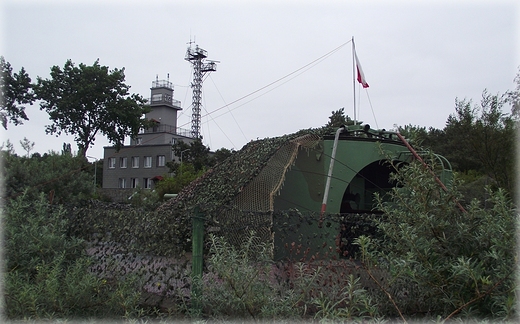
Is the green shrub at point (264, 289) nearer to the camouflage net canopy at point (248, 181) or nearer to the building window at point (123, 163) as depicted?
the camouflage net canopy at point (248, 181)

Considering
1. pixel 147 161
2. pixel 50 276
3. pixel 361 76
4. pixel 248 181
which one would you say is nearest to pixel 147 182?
pixel 147 161

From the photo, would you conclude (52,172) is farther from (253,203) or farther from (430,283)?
(430,283)

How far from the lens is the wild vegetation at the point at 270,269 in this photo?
3.34 meters

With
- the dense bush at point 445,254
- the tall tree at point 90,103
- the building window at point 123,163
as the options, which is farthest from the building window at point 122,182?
the dense bush at point 445,254

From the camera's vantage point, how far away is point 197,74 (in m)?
56.1

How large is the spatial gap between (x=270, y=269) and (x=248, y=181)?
3160 millimetres

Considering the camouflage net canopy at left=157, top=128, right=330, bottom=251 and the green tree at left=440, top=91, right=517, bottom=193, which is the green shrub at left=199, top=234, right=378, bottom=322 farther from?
the green tree at left=440, top=91, right=517, bottom=193

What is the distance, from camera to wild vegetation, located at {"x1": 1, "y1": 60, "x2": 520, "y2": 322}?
334 cm

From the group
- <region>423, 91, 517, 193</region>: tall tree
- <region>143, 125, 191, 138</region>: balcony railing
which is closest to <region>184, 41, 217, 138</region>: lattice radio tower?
<region>143, 125, 191, 138</region>: balcony railing

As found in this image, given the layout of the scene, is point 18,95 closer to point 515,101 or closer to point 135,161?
point 135,161

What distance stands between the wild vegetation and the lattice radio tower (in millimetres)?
50593

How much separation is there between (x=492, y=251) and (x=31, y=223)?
4.39m

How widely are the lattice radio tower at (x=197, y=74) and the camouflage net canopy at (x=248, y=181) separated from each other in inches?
1851

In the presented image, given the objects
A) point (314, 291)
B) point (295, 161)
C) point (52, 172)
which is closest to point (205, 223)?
point (314, 291)
